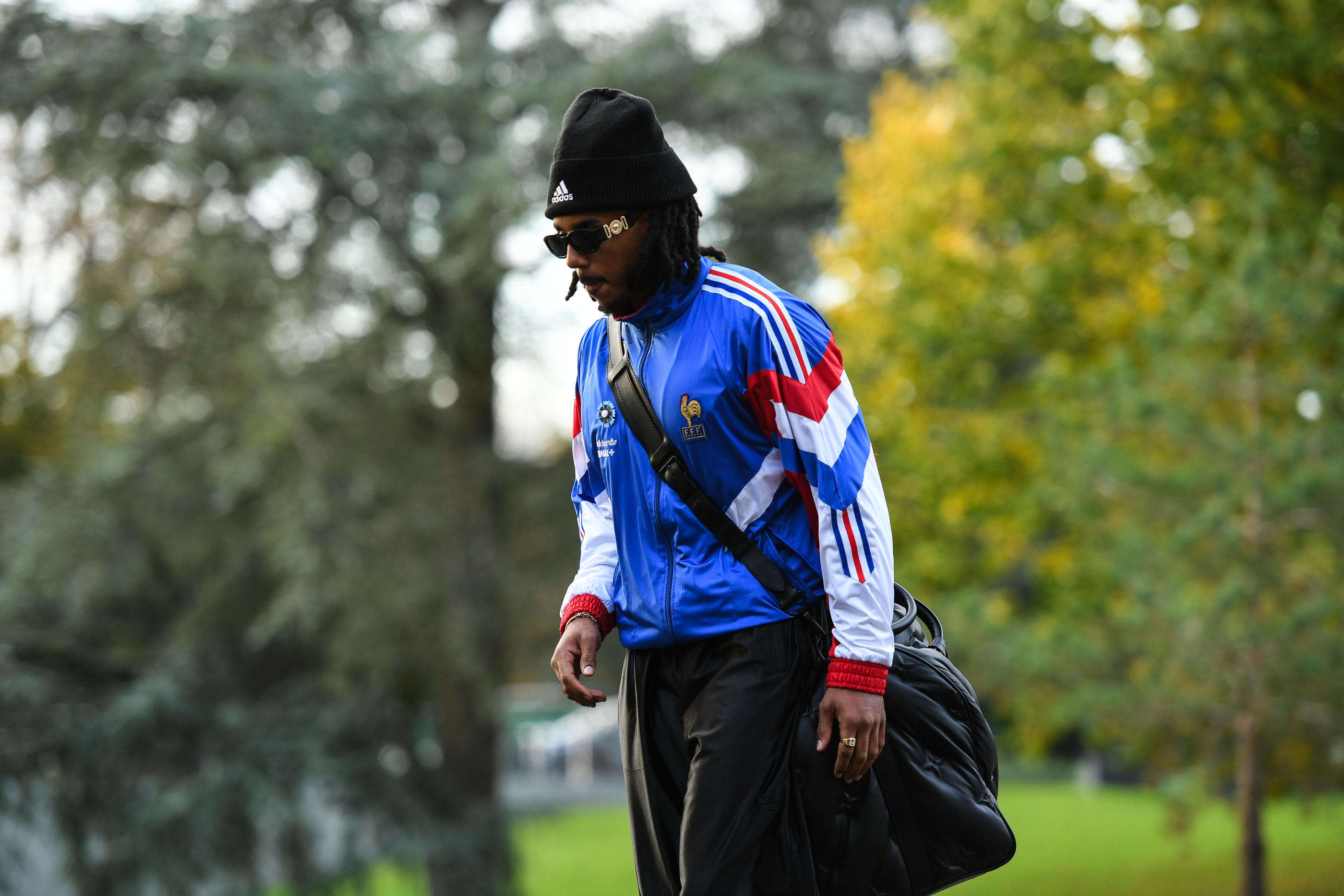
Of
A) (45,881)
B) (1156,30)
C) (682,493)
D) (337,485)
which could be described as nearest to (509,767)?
(45,881)

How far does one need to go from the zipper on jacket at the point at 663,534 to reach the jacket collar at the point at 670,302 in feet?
0.18

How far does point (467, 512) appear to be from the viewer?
1116cm

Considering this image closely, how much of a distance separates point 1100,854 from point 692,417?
17.4m

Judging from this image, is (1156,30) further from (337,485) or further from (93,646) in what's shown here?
(93,646)

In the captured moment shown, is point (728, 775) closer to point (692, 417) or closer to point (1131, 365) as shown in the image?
point (692, 417)

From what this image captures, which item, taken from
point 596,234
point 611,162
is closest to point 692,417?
point 596,234

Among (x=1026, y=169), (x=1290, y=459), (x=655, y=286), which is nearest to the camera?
(x=655, y=286)

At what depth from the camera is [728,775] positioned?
218 centimetres

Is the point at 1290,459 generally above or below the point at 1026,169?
below

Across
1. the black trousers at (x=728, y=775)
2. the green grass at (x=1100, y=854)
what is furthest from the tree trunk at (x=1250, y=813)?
the black trousers at (x=728, y=775)

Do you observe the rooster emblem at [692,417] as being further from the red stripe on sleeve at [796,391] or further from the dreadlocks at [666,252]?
the dreadlocks at [666,252]

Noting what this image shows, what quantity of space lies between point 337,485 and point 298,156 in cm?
261

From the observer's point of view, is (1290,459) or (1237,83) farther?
(1237,83)

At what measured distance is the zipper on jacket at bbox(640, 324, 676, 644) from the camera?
7.45 feet
